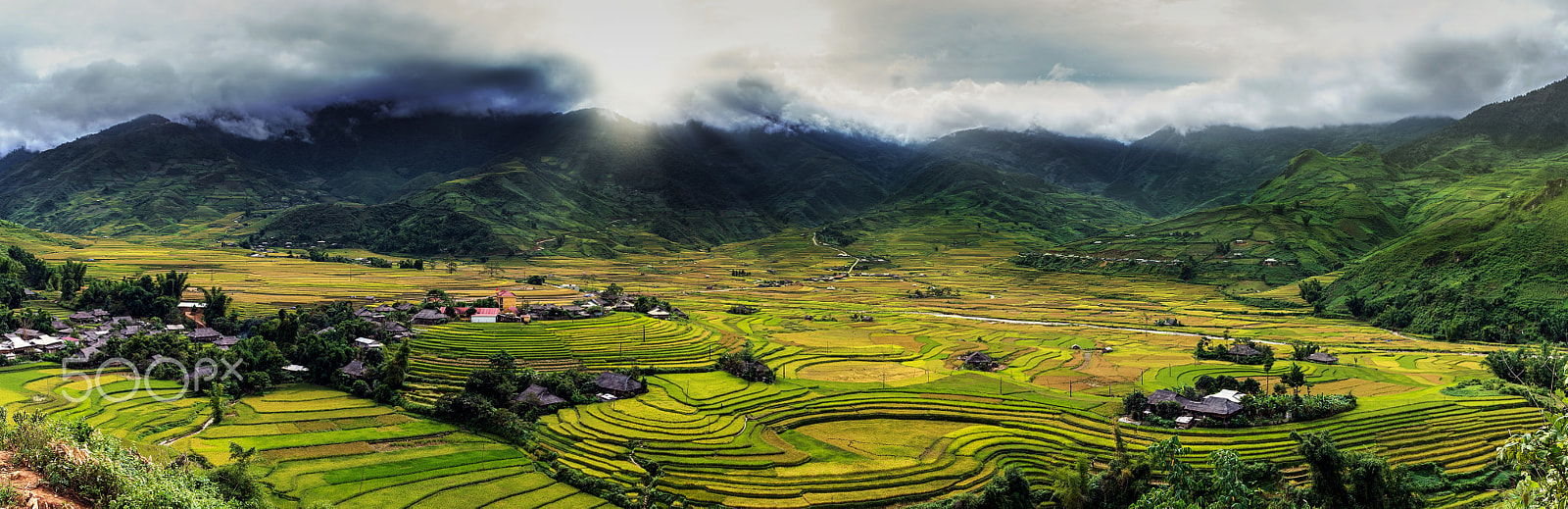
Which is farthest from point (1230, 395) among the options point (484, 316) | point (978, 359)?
point (484, 316)

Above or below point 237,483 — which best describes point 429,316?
above

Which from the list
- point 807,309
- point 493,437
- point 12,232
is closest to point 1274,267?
point 807,309

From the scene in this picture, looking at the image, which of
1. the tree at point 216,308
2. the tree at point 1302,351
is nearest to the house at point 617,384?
the tree at point 216,308

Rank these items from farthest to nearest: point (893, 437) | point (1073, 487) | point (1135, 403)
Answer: point (1135, 403) → point (893, 437) → point (1073, 487)

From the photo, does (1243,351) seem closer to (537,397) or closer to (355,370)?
(537,397)

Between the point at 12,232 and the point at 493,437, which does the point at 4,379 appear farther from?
the point at 12,232
